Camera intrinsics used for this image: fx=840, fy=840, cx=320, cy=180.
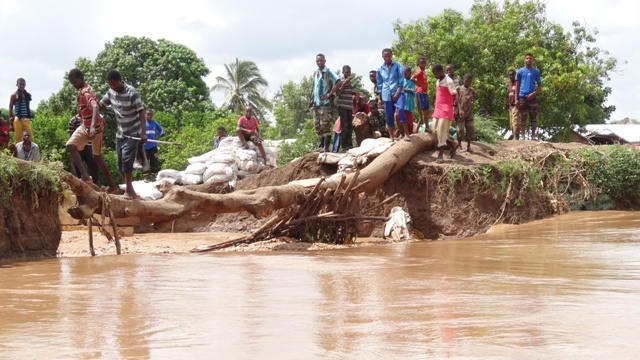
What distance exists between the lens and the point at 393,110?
13734mm

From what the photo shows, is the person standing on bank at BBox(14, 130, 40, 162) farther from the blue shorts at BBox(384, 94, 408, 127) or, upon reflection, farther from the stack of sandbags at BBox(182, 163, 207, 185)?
the blue shorts at BBox(384, 94, 408, 127)

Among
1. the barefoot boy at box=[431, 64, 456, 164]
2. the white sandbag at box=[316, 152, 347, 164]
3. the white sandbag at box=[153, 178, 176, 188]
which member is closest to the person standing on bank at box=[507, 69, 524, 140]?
the barefoot boy at box=[431, 64, 456, 164]

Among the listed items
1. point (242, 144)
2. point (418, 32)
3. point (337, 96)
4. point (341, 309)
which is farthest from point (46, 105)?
point (341, 309)

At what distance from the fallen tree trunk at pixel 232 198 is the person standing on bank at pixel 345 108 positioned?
4.34 ft

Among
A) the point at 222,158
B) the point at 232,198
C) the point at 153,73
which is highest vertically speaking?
the point at 153,73

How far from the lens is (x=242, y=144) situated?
16375 mm

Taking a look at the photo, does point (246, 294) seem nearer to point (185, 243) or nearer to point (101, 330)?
point (101, 330)

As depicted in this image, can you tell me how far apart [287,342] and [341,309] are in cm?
112

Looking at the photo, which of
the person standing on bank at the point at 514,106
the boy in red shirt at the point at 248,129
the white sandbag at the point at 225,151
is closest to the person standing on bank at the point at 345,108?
the boy in red shirt at the point at 248,129

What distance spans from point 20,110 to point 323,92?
495 cm

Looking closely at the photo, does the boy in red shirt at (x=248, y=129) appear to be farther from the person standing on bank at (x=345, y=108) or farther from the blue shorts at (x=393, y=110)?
the blue shorts at (x=393, y=110)

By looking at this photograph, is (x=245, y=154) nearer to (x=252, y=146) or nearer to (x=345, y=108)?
(x=252, y=146)

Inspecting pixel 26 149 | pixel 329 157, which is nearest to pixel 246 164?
pixel 329 157

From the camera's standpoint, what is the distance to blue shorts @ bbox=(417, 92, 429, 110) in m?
13.5
